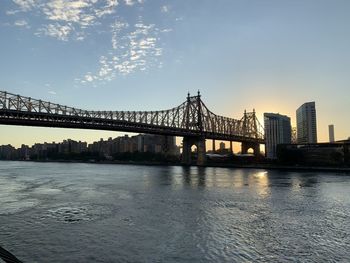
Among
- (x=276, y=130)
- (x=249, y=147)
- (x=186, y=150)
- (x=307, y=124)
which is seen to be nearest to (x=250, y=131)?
(x=249, y=147)

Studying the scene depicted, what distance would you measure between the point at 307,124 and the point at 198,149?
236ft

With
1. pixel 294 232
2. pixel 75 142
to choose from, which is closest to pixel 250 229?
pixel 294 232

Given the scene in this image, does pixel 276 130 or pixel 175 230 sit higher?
pixel 276 130

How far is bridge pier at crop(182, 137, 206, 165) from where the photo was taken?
68.6 meters

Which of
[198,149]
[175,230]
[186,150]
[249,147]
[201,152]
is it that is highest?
[249,147]

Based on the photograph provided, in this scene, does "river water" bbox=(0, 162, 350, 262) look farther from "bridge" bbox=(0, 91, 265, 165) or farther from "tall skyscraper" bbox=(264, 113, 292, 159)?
"tall skyscraper" bbox=(264, 113, 292, 159)

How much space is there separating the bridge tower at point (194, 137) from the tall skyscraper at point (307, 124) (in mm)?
62062

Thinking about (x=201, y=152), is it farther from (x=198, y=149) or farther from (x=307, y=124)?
(x=307, y=124)

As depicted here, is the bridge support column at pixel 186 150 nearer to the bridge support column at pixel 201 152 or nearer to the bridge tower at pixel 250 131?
the bridge support column at pixel 201 152

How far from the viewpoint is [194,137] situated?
70500 millimetres

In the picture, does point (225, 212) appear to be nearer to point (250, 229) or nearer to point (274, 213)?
point (274, 213)

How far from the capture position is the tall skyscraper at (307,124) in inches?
4990

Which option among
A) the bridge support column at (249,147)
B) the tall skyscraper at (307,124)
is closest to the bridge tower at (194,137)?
the bridge support column at (249,147)

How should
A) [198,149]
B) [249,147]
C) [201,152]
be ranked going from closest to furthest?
[201,152] < [198,149] < [249,147]
